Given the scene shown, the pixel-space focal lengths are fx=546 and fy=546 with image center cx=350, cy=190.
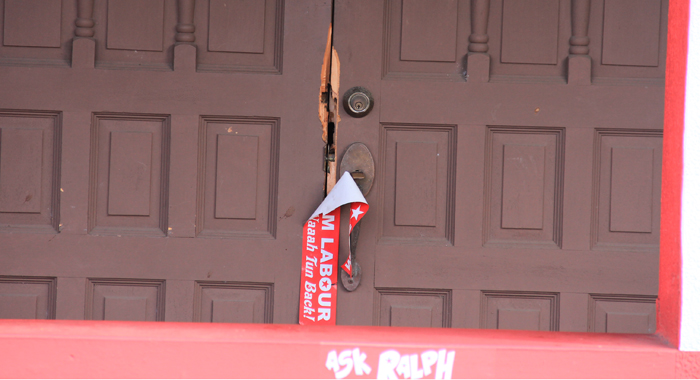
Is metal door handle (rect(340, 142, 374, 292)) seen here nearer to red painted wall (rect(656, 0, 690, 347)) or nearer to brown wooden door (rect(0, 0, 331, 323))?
brown wooden door (rect(0, 0, 331, 323))

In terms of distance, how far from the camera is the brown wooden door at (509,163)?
1876mm

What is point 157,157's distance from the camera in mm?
1896

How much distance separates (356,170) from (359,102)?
0.23m

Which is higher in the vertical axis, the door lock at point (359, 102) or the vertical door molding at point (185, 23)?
the vertical door molding at point (185, 23)

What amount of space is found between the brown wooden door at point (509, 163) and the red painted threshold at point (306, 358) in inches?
32.6

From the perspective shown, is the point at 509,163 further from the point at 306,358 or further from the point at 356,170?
the point at 306,358

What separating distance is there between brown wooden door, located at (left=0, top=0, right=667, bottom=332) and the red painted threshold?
830mm

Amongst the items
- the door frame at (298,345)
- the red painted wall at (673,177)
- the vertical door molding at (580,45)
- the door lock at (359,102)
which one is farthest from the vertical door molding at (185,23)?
the red painted wall at (673,177)

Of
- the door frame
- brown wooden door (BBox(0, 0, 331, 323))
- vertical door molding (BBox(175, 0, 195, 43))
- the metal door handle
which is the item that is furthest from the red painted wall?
vertical door molding (BBox(175, 0, 195, 43))

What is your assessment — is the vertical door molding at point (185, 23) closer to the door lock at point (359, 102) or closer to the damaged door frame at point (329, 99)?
the damaged door frame at point (329, 99)

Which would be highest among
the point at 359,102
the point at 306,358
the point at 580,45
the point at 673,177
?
the point at 580,45

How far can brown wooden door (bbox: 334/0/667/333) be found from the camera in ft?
6.15

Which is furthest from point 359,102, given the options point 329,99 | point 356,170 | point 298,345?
point 298,345

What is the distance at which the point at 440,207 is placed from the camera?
6.22ft
